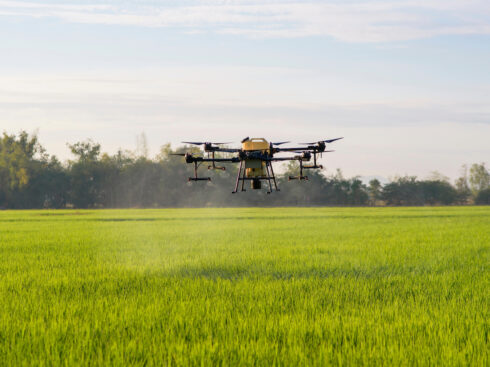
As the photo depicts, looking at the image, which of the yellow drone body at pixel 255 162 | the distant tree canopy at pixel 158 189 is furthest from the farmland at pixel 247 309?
the distant tree canopy at pixel 158 189

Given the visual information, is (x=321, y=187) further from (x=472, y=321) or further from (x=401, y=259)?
(x=472, y=321)

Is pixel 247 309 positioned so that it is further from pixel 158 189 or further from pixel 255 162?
pixel 158 189

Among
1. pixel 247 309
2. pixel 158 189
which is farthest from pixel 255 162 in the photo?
pixel 158 189

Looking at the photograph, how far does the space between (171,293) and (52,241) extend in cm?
1175

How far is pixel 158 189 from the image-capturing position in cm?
7725

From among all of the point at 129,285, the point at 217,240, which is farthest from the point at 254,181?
the point at 217,240

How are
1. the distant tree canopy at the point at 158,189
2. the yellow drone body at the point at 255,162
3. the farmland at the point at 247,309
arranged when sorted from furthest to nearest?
the distant tree canopy at the point at 158,189
the yellow drone body at the point at 255,162
the farmland at the point at 247,309

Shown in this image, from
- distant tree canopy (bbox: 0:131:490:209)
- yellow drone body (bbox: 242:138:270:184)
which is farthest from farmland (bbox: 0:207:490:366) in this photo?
distant tree canopy (bbox: 0:131:490:209)

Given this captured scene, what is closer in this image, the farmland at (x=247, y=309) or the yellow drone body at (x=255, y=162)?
the farmland at (x=247, y=309)

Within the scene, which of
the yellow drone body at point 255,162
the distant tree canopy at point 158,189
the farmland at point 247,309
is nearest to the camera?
the farmland at point 247,309

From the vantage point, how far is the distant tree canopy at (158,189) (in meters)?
74.9

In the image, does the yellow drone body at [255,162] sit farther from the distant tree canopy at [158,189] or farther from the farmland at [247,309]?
the distant tree canopy at [158,189]

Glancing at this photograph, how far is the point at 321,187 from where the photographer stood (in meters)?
75.9

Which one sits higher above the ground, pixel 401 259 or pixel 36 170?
pixel 36 170
